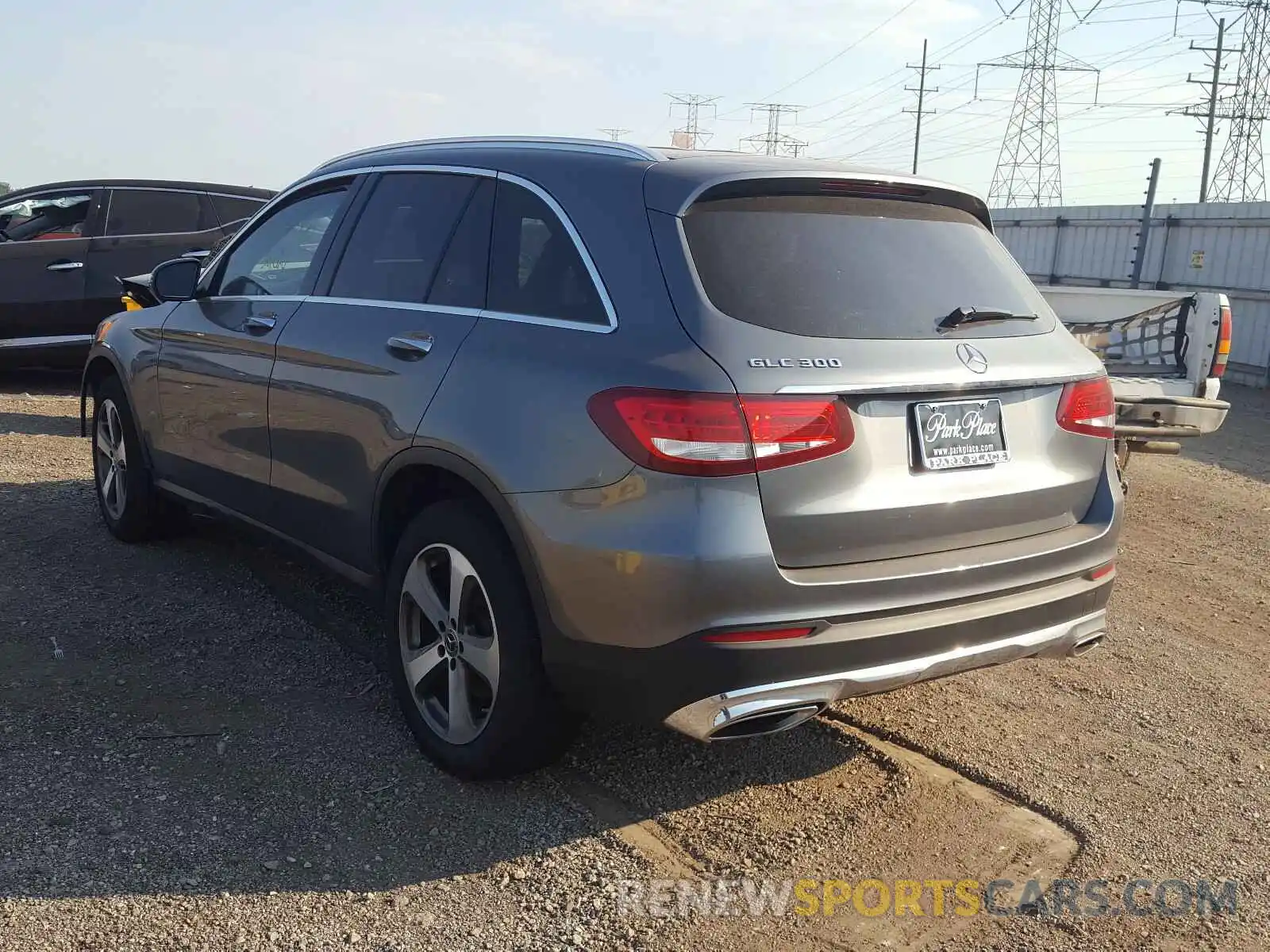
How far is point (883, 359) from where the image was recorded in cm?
314

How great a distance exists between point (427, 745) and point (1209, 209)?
1611 centimetres

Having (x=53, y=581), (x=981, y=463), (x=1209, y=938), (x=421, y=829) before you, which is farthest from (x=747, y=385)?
(x=53, y=581)

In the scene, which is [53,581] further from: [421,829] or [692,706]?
[692,706]

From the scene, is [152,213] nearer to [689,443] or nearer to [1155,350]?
[1155,350]

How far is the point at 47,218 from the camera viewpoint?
10.5 meters

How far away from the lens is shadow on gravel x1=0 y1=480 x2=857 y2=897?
3.17 meters

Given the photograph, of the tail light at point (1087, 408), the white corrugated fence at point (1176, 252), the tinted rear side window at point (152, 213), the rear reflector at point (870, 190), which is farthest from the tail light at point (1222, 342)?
the tinted rear side window at point (152, 213)

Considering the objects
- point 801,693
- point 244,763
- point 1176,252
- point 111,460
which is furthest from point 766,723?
point 1176,252

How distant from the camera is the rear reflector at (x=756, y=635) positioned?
2.94m

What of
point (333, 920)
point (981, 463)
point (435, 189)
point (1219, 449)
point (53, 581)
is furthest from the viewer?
point (1219, 449)

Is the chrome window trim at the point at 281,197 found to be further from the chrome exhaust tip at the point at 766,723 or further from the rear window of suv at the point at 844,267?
the chrome exhaust tip at the point at 766,723

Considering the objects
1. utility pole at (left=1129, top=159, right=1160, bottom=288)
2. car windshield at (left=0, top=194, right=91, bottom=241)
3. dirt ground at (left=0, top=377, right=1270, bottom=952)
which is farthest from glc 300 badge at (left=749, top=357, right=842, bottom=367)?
utility pole at (left=1129, top=159, right=1160, bottom=288)

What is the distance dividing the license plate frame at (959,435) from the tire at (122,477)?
12.8ft

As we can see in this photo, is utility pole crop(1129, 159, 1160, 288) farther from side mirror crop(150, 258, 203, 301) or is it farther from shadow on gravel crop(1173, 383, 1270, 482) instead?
side mirror crop(150, 258, 203, 301)
